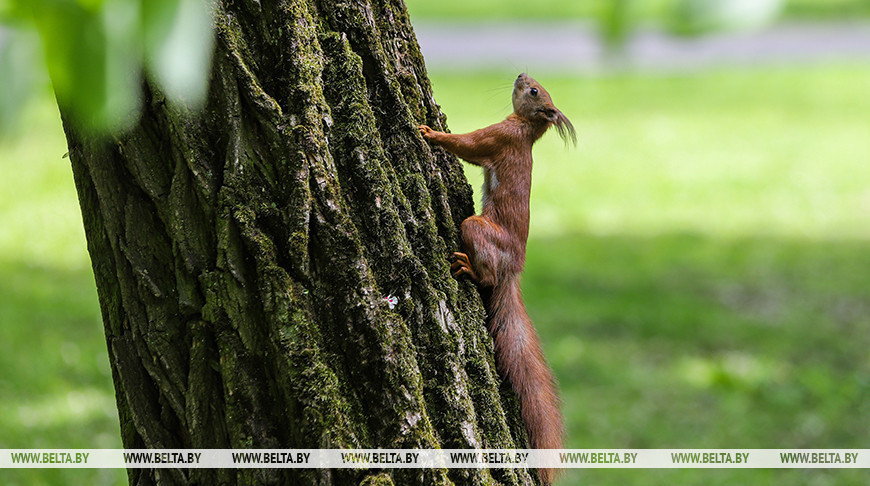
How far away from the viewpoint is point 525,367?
225cm

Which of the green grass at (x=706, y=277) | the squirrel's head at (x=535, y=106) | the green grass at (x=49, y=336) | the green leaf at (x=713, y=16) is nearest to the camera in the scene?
the green leaf at (x=713, y=16)

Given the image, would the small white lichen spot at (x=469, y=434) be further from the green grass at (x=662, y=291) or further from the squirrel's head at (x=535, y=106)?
the squirrel's head at (x=535, y=106)

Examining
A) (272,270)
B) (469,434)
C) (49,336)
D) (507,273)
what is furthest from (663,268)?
(272,270)

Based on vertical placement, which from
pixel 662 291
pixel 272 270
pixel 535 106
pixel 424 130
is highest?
pixel 662 291

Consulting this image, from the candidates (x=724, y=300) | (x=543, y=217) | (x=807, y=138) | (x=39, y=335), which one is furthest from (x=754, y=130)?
(x=39, y=335)

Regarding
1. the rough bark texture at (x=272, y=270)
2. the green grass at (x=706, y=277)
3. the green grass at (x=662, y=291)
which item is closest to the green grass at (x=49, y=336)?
the green grass at (x=662, y=291)

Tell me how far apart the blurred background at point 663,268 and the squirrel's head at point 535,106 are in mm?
290

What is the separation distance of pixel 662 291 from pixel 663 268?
58 centimetres

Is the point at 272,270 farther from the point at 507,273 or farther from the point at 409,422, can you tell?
the point at 507,273

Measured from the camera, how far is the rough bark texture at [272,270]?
1.80m

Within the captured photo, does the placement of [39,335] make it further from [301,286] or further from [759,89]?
[759,89]

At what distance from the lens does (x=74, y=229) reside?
27.1 ft

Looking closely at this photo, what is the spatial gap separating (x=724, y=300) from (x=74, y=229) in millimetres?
6210

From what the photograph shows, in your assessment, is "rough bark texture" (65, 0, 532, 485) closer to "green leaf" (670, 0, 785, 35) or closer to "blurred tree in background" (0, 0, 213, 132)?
"blurred tree in background" (0, 0, 213, 132)
